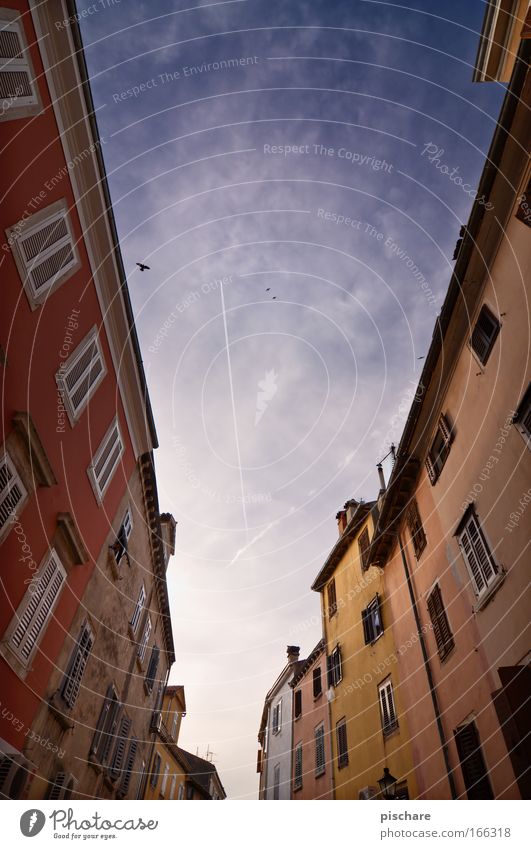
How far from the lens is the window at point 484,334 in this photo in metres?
10.5

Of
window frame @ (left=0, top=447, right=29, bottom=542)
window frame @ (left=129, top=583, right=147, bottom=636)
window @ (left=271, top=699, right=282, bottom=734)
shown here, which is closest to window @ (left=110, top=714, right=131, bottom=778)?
window frame @ (left=129, top=583, right=147, bottom=636)

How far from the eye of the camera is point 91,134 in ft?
36.9

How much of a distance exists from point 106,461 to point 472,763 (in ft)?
38.7

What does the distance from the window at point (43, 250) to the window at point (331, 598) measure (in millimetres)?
19305

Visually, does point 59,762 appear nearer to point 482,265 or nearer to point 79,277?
point 79,277

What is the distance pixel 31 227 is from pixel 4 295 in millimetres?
1831

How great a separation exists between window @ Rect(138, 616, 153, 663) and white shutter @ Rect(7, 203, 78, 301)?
15.3 meters

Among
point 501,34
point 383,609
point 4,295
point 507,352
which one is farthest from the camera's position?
point 383,609

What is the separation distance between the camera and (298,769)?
78.6 ft

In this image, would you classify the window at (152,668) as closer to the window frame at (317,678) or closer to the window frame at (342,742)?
the window frame at (317,678)

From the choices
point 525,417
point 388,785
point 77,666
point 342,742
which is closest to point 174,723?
point 342,742

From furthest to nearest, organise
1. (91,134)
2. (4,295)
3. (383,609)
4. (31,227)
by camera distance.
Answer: (383,609) < (91,134) < (31,227) < (4,295)

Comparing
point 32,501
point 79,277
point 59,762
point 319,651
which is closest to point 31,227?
point 79,277

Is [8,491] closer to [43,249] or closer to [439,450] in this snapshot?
[43,249]
